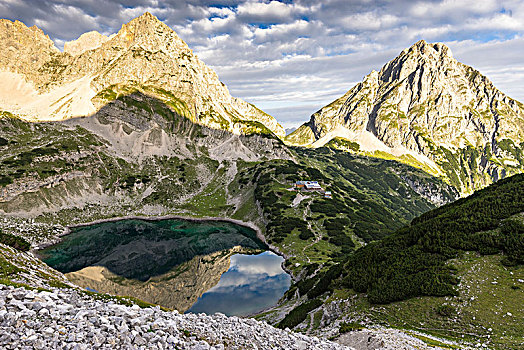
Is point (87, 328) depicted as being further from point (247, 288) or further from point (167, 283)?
point (167, 283)

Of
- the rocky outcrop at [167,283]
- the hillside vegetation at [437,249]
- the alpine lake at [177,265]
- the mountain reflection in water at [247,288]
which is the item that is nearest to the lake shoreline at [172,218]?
the alpine lake at [177,265]

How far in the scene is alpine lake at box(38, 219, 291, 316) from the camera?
78.0 metres

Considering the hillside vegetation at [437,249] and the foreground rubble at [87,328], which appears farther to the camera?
the hillside vegetation at [437,249]

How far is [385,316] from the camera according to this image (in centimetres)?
3256

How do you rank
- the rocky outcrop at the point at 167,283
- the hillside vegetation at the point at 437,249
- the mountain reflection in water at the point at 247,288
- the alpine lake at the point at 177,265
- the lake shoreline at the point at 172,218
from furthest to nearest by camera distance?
the lake shoreline at the point at 172,218, the alpine lake at the point at 177,265, the rocky outcrop at the point at 167,283, the mountain reflection in water at the point at 247,288, the hillside vegetation at the point at 437,249

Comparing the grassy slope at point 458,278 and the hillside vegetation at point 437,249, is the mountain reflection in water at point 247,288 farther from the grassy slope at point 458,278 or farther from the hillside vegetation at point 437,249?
the hillside vegetation at point 437,249

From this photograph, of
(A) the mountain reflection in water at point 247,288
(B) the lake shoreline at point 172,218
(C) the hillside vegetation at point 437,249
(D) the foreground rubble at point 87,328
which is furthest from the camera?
(B) the lake shoreline at point 172,218

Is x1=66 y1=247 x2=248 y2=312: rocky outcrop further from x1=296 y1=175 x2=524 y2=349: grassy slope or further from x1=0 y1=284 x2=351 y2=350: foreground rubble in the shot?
x1=0 y1=284 x2=351 y2=350: foreground rubble

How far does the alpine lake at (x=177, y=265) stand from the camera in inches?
3071

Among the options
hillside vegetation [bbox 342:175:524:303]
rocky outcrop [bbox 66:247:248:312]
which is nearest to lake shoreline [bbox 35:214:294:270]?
rocky outcrop [bbox 66:247:248:312]

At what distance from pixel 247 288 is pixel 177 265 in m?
31.4

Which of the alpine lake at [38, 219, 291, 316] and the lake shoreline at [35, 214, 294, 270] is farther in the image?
the lake shoreline at [35, 214, 294, 270]

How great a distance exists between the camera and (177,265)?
3976 inches

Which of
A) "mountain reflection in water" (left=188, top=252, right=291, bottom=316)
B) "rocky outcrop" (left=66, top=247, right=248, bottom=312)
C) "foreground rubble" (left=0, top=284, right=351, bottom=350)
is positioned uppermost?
"foreground rubble" (left=0, top=284, right=351, bottom=350)
